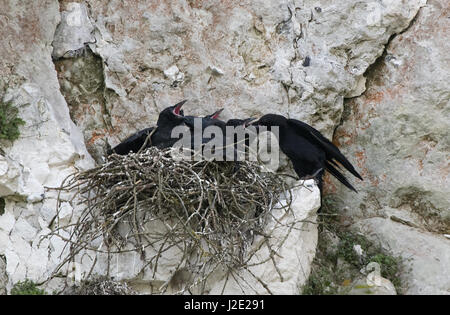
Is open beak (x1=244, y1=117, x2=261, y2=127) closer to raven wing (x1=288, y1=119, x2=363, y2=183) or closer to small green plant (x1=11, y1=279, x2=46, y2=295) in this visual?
raven wing (x1=288, y1=119, x2=363, y2=183)

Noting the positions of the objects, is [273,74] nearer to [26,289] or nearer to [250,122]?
[250,122]

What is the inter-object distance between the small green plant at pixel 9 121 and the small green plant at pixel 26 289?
135 centimetres

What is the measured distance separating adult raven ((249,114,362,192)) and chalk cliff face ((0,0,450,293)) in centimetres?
27

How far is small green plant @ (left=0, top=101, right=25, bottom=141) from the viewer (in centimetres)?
599

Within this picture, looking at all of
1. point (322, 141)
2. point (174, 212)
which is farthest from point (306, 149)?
point (174, 212)

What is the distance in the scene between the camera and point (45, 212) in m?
5.82

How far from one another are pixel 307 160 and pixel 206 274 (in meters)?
1.51

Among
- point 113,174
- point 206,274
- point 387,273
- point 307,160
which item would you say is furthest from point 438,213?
point 113,174

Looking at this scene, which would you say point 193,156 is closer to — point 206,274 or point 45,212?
point 206,274

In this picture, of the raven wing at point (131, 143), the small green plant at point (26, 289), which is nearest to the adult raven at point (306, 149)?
the raven wing at point (131, 143)

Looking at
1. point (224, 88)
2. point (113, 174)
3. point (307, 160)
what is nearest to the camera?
point (113, 174)

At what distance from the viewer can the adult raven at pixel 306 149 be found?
631cm

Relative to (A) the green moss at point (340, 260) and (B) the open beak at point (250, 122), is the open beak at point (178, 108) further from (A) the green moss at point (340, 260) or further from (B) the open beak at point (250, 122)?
(A) the green moss at point (340, 260)

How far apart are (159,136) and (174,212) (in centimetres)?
92
